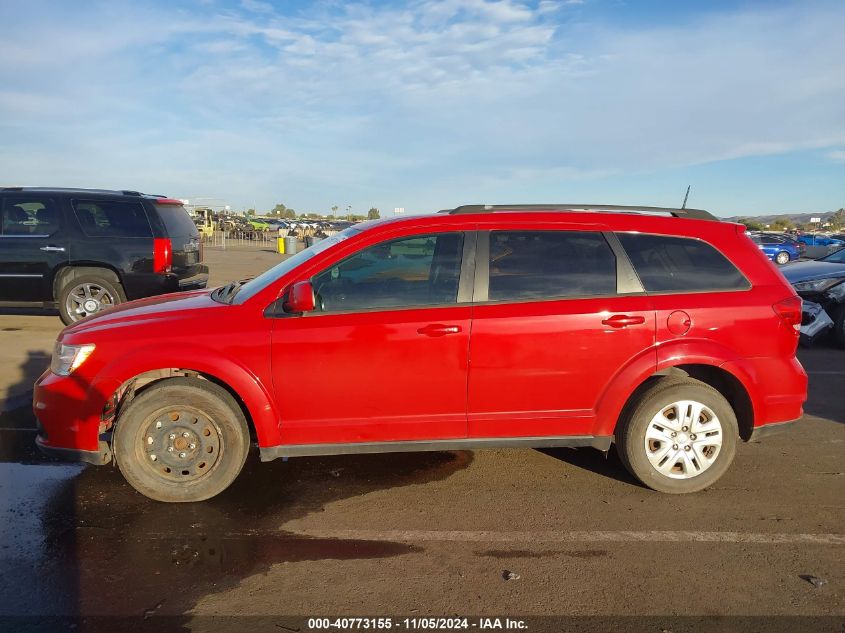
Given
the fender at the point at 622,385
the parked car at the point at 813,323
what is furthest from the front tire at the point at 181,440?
the parked car at the point at 813,323

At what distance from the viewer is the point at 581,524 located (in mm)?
3604

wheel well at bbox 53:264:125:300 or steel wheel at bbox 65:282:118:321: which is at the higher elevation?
wheel well at bbox 53:264:125:300

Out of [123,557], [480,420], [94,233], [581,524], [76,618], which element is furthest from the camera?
[94,233]

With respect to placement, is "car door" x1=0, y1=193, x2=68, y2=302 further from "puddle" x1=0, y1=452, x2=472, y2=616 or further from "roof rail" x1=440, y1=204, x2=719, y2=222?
"roof rail" x1=440, y1=204, x2=719, y2=222

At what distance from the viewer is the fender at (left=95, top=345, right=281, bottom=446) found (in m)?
3.63

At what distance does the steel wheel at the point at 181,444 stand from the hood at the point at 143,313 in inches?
22.9

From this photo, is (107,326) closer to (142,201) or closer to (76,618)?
(76,618)

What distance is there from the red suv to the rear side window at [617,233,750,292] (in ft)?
0.04

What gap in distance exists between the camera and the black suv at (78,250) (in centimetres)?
841

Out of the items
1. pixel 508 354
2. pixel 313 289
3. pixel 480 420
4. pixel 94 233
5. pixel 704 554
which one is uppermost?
pixel 94 233

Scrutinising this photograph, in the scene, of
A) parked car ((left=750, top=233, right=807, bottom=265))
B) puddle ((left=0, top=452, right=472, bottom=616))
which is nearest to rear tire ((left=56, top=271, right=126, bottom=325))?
puddle ((left=0, top=452, right=472, bottom=616))

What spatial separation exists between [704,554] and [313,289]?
2628 millimetres

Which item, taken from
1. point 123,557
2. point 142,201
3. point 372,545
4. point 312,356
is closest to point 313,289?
point 312,356

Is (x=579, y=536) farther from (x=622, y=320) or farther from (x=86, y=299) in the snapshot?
(x=86, y=299)
